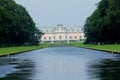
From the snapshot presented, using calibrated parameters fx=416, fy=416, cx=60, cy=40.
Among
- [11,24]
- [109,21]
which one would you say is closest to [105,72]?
[109,21]

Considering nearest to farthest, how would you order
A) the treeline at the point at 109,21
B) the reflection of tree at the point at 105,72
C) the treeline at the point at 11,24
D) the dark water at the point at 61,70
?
the reflection of tree at the point at 105,72 → the dark water at the point at 61,70 → the treeline at the point at 109,21 → the treeline at the point at 11,24

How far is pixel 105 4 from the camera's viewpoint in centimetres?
9931

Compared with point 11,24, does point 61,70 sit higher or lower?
lower

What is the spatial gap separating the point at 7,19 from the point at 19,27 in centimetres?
1209

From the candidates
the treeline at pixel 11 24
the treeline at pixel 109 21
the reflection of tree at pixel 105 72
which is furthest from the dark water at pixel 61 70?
the treeline at pixel 109 21

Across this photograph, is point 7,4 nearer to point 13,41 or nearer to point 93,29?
point 13,41

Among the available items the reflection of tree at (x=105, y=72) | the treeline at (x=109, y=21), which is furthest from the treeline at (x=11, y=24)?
the reflection of tree at (x=105, y=72)

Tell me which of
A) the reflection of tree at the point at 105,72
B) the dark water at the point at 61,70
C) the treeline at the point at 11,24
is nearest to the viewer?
the reflection of tree at the point at 105,72

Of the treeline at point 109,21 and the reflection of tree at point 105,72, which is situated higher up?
the treeline at point 109,21

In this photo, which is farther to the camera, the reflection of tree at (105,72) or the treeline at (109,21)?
the treeline at (109,21)

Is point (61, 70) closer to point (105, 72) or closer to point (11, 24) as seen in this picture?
point (105, 72)

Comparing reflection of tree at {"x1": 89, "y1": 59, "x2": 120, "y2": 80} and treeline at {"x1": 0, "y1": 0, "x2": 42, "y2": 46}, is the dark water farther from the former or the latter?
treeline at {"x1": 0, "y1": 0, "x2": 42, "y2": 46}

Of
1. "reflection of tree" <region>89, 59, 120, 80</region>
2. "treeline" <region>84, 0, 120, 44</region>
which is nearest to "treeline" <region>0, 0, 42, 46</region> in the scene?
"treeline" <region>84, 0, 120, 44</region>

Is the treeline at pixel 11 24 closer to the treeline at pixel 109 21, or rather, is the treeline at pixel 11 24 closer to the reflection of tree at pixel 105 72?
the treeline at pixel 109 21
